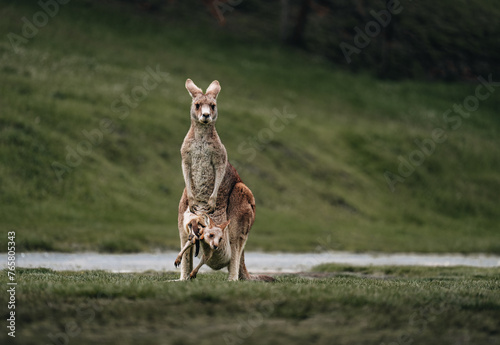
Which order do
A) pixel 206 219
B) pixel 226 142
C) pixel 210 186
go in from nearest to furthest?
pixel 206 219 → pixel 210 186 → pixel 226 142

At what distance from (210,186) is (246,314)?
326 centimetres

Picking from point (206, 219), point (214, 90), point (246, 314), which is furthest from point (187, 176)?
point (246, 314)

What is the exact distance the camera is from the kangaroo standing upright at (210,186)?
38.6 feet

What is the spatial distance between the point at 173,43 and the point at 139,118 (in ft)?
65.6

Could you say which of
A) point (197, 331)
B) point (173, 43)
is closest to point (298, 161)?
point (173, 43)

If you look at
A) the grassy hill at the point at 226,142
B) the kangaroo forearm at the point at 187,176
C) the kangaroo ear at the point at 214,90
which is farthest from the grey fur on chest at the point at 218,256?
the grassy hill at the point at 226,142

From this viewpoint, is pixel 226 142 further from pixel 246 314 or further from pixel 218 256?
pixel 246 314

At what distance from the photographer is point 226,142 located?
36312mm

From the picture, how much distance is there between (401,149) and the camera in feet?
141

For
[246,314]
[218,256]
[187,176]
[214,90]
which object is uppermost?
[214,90]

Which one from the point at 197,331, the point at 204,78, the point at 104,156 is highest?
the point at 204,78

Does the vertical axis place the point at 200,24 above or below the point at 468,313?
above

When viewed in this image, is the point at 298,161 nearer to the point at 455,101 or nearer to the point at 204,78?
the point at 204,78

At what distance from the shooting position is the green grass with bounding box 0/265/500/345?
8.21 meters
